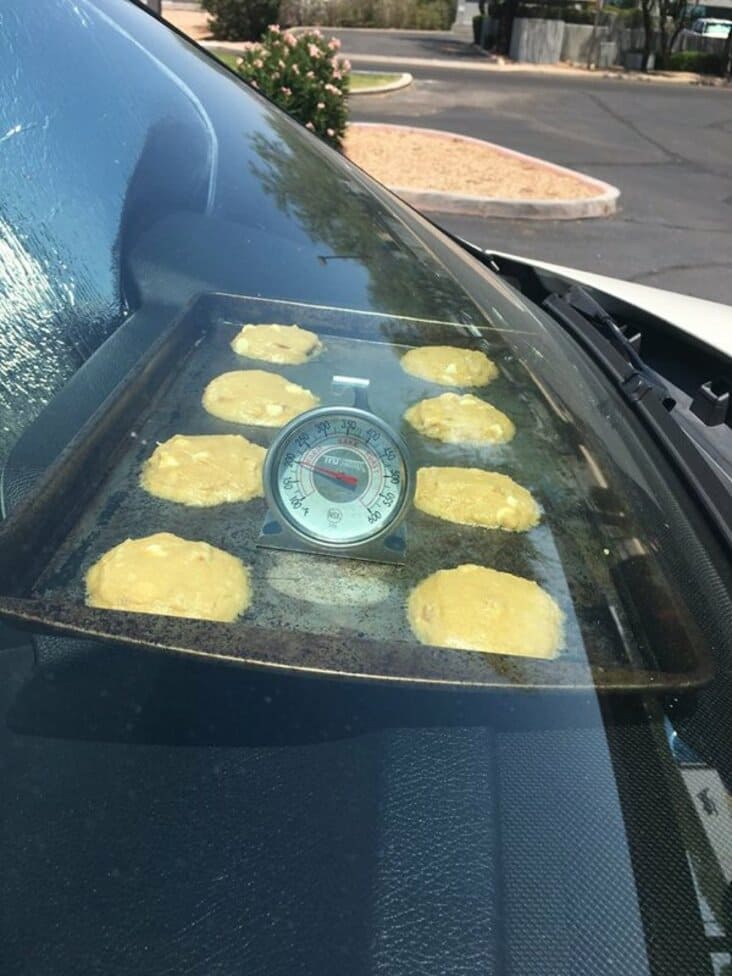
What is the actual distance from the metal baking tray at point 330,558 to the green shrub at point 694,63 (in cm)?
2450

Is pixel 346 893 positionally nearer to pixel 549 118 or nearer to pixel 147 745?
pixel 147 745

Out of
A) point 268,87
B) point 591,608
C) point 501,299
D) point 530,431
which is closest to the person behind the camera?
point 591,608

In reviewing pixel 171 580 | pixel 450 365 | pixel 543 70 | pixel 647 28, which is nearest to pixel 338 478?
pixel 171 580

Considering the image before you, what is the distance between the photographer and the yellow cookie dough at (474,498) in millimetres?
1332

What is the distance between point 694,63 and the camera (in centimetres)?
2227

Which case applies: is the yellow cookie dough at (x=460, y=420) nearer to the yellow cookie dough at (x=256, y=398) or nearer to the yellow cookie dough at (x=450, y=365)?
the yellow cookie dough at (x=450, y=365)

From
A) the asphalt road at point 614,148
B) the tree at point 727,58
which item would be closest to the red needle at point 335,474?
the asphalt road at point 614,148

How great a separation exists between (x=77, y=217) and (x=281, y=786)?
1255mm

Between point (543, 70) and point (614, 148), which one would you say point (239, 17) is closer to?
point (543, 70)

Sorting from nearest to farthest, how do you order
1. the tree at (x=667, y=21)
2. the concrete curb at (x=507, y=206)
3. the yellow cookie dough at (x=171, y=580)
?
1. the yellow cookie dough at (x=171, y=580)
2. the concrete curb at (x=507, y=206)
3. the tree at (x=667, y=21)

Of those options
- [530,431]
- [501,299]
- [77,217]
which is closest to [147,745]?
[530,431]

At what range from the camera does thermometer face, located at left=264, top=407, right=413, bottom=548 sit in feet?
3.89

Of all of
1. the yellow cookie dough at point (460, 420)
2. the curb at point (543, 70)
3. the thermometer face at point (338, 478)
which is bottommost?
the curb at point (543, 70)

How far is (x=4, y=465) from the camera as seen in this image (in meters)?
1.34
